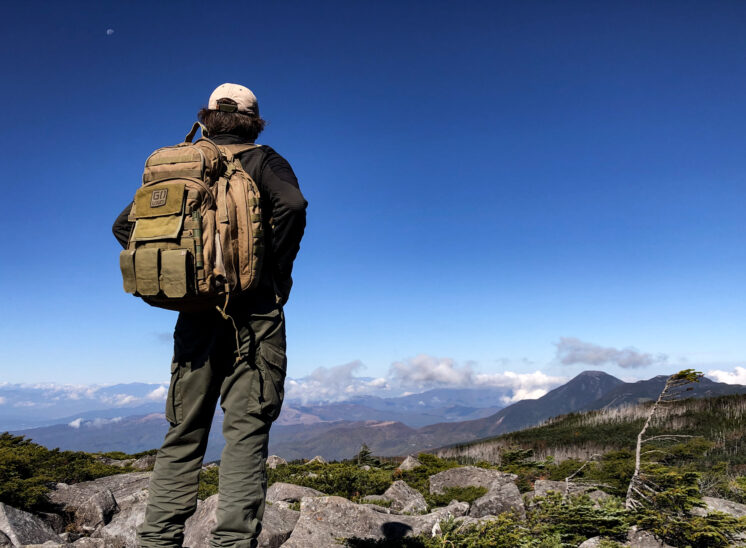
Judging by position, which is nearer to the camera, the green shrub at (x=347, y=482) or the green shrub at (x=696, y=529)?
the green shrub at (x=696, y=529)

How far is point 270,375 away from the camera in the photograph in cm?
287

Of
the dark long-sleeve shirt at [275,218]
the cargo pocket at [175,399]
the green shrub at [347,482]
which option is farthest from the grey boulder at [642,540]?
the green shrub at [347,482]

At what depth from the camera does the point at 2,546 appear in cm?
461

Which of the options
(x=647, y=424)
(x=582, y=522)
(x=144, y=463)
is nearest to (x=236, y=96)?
(x=582, y=522)

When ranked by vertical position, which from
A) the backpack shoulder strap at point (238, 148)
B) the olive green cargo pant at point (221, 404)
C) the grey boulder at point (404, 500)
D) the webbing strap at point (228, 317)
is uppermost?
the backpack shoulder strap at point (238, 148)

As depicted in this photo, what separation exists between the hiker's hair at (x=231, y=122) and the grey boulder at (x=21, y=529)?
5.07 metres

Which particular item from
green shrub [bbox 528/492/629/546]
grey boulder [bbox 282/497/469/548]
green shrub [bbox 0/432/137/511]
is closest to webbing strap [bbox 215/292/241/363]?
grey boulder [bbox 282/497/469/548]

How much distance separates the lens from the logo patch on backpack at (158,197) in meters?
2.70

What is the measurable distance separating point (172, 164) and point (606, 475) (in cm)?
795

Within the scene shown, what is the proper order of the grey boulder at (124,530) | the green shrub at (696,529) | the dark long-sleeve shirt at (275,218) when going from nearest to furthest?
the dark long-sleeve shirt at (275,218), the green shrub at (696,529), the grey boulder at (124,530)

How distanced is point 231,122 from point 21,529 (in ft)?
17.9

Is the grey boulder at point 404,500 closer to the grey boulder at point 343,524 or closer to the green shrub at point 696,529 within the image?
the grey boulder at point 343,524

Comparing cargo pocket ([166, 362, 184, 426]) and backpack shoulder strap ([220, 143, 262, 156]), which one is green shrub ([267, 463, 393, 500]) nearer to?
cargo pocket ([166, 362, 184, 426])

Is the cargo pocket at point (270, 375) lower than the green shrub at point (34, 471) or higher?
higher
